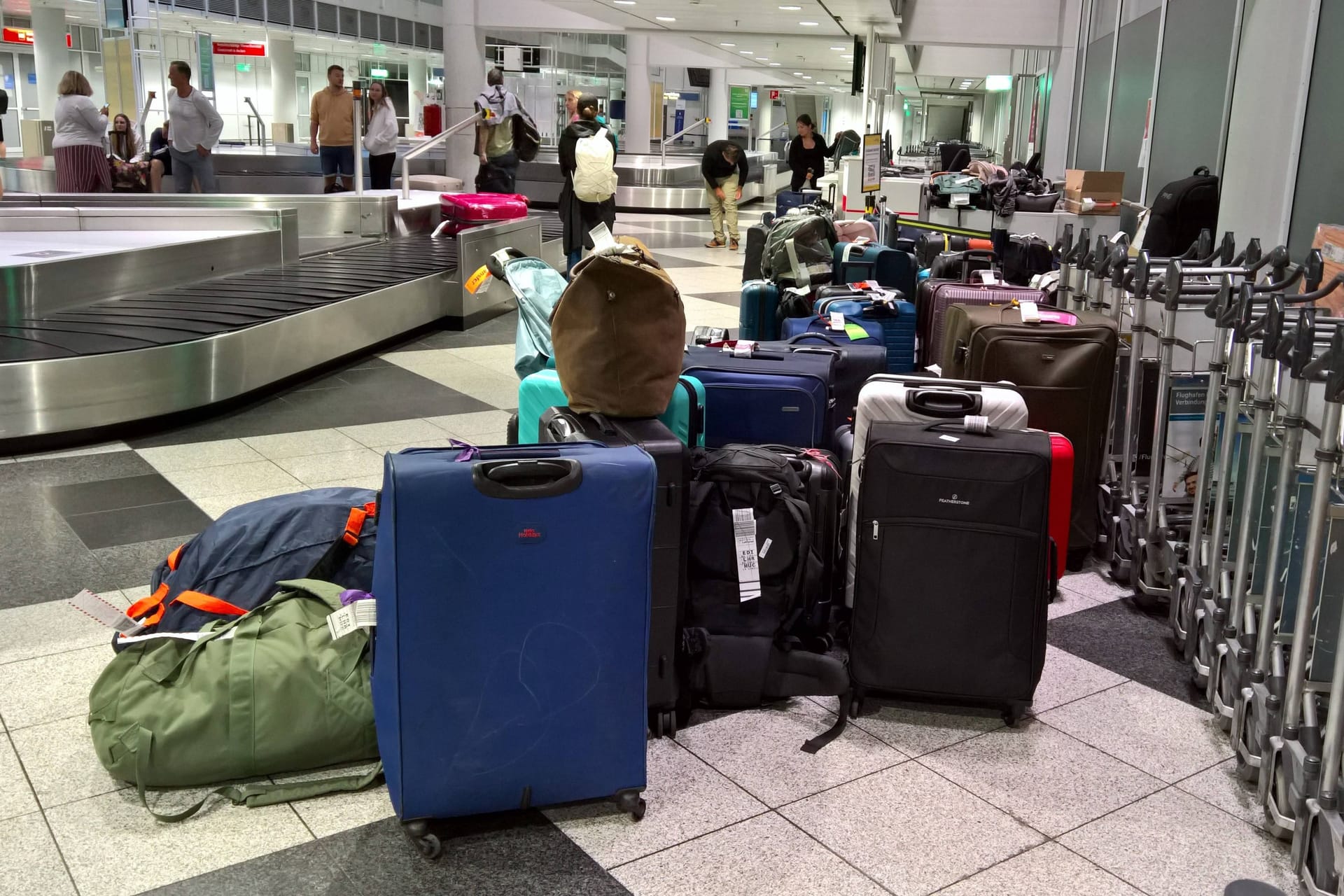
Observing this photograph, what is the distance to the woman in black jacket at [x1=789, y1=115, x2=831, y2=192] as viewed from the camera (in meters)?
14.8

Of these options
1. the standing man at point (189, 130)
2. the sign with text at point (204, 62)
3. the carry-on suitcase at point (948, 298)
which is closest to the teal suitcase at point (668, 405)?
the carry-on suitcase at point (948, 298)

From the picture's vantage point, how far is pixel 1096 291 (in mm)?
4551

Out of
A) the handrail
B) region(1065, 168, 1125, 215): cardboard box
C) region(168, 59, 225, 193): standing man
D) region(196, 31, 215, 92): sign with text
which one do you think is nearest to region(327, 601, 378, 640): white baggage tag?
region(1065, 168, 1125, 215): cardboard box

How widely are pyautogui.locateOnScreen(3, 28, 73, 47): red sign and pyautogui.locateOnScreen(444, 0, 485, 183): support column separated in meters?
6.61

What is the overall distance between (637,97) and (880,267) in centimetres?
1822

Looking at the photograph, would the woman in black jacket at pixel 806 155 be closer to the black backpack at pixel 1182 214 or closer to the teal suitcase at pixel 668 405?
the black backpack at pixel 1182 214

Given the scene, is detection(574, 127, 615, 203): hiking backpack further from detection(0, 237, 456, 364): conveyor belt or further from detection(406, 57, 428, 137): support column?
detection(406, 57, 428, 137): support column

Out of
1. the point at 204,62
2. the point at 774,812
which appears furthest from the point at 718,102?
the point at 774,812

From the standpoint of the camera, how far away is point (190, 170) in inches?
433

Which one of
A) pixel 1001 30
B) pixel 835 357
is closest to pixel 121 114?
pixel 1001 30

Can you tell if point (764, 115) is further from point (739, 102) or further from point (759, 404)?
point (759, 404)

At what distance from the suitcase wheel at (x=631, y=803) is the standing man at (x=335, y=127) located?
1000cm

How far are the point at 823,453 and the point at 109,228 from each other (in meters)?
6.87

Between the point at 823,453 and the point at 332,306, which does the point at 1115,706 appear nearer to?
the point at 823,453
